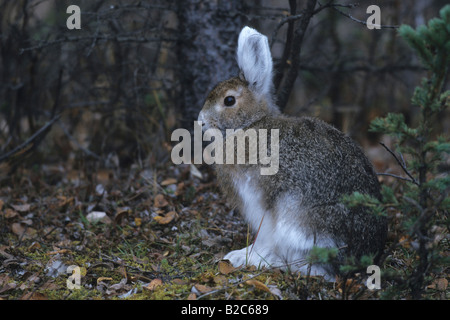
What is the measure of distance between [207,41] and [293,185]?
278 cm

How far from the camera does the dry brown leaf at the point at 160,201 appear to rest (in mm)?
5746

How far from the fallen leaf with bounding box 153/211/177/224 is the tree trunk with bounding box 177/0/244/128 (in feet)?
5.50

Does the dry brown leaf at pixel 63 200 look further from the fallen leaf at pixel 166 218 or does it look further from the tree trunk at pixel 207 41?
the tree trunk at pixel 207 41

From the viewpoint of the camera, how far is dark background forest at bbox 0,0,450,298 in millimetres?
5594

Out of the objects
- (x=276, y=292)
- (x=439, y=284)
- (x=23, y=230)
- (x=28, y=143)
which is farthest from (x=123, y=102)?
(x=439, y=284)

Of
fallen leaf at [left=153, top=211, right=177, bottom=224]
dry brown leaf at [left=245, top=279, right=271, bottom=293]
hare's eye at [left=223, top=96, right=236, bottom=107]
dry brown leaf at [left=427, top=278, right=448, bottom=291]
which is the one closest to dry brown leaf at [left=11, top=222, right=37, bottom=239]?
fallen leaf at [left=153, top=211, right=177, bottom=224]

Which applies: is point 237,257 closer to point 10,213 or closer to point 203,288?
point 203,288

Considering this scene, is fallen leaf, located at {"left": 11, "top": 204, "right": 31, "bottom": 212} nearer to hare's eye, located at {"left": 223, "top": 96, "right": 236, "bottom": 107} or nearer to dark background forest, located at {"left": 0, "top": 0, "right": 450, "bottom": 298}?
dark background forest, located at {"left": 0, "top": 0, "right": 450, "bottom": 298}

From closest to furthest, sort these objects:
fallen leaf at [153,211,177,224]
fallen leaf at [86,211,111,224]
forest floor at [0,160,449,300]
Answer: forest floor at [0,160,449,300] → fallen leaf at [153,211,177,224] → fallen leaf at [86,211,111,224]

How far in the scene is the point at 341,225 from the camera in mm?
4070

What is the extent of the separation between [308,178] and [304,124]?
603mm

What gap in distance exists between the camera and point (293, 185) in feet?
14.0
